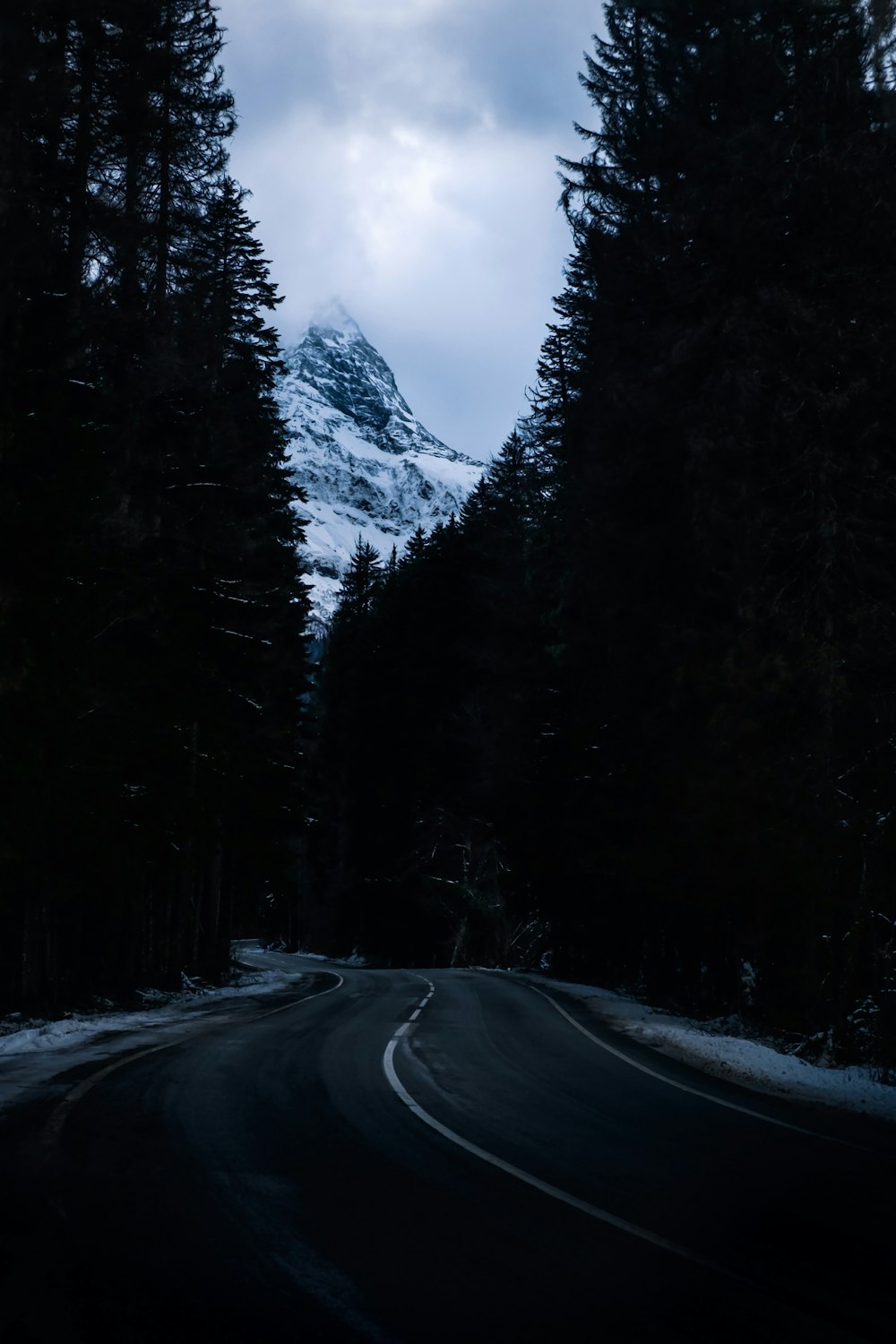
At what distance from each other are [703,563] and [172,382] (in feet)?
35.1

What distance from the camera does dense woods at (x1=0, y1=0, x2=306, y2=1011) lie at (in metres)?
17.4

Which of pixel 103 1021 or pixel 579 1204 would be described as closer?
pixel 579 1204

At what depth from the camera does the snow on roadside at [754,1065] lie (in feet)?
41.3

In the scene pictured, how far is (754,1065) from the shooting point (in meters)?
15.3

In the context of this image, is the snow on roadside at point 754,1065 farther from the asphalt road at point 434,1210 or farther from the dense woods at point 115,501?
the dense woods at point 115,501

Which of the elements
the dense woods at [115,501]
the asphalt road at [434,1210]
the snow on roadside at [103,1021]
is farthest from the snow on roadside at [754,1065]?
the dense woods at [115,501]

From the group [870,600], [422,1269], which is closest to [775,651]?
Result: [870,600]

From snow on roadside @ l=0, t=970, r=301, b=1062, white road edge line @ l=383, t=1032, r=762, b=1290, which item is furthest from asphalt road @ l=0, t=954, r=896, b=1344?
snow on roadside @ l=0, t=970, r=301, b=1062

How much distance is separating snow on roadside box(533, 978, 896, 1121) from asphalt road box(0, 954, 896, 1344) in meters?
1.00

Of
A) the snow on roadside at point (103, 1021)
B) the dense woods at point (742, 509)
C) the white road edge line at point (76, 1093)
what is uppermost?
the dense woods at point (742, 509)

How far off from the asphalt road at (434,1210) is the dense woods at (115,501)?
718 centimetres

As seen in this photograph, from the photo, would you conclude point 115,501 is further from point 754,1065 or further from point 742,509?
point 754,1065

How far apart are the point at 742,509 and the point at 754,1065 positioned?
8931 mm

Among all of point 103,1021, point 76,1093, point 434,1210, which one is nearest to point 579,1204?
point 434,1210
